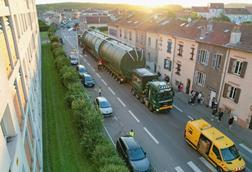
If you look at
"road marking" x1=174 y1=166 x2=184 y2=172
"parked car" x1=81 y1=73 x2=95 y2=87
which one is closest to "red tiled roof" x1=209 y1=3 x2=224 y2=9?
"parked car" x1=81 y1=73 x2=95 y2=87

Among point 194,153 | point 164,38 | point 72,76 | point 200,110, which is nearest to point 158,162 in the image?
point 194,153

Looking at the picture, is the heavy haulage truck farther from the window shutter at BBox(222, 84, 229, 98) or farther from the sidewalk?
the window shutter at BBox(222, 84, 229, 98)

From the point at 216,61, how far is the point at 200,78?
3.63 metres

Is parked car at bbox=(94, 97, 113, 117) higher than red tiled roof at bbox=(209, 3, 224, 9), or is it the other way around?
red tiled roof at bbox=(209, 3, 224, 9)

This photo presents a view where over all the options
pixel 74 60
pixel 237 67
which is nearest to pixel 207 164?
pixel 237 67

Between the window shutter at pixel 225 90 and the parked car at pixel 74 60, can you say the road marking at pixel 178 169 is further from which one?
the parked car at pixel 74 60

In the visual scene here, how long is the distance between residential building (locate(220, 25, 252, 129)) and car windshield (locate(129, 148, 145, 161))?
1227 centimetres

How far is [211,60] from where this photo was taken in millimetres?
24953

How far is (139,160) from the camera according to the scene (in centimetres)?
1541

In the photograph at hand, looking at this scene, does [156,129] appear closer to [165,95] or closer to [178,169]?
[165,95]

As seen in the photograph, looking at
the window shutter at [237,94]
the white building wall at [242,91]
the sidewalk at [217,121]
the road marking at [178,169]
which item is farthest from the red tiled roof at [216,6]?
the road marking at [178,169]

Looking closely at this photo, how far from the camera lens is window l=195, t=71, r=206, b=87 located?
87.7 ft

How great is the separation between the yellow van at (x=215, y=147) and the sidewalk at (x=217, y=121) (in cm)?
481

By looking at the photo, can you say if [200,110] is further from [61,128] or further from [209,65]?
[61,128]
